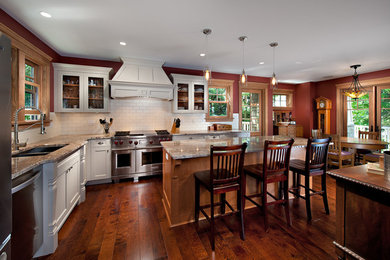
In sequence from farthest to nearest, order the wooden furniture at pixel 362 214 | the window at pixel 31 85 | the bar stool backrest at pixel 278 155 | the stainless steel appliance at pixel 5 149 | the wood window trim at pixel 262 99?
the wood window trim at pixel 262 99, the window at pixel 31 85, the bar stool backrest at pixel 278 155, the wooden furniture at pixel 362 214, the stainless steel appliance at pixel 5 149

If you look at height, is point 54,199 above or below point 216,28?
below

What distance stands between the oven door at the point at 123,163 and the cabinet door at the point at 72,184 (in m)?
1.02

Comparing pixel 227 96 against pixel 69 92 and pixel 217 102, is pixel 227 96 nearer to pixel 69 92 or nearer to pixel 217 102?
pixel 217 102

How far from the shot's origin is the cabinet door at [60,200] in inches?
73.6

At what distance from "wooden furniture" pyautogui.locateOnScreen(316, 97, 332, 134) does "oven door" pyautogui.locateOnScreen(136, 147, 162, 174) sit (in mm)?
5773

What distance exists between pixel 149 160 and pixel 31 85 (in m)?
2.45

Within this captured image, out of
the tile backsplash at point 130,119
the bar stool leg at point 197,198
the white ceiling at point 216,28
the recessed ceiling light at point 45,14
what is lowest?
the bar stool leg at point 197,198

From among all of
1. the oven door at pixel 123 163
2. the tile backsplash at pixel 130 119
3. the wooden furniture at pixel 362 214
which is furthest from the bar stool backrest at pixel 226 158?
the tile backsplash at pixel 130 119

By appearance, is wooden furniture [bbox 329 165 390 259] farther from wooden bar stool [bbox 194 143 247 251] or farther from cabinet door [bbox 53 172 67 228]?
cabinet door [bbox 53 172 67 228]

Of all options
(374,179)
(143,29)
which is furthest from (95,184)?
(374,179)

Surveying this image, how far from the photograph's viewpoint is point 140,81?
4.03m

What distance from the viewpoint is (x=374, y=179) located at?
123 cm

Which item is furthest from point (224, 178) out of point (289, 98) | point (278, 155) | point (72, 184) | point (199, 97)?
point (289, 98)

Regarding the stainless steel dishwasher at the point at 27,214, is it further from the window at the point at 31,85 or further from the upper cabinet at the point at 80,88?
the upper cabinet at the point at 80,88
